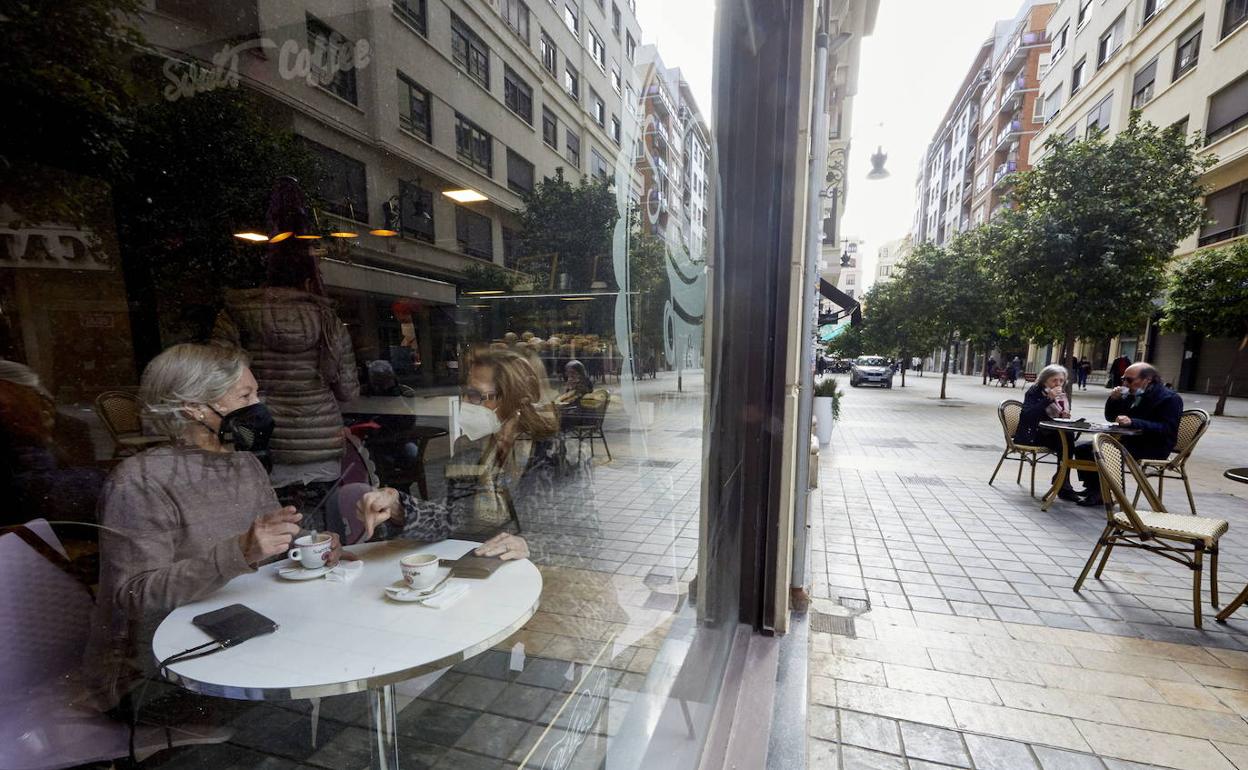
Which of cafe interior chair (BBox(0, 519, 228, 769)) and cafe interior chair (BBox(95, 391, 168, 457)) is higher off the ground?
cafe interior chair (BBox(95, 391, 168, 457))

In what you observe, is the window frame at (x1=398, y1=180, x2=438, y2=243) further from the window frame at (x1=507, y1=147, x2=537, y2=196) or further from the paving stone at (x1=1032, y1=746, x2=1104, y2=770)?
the paving stone at (x1=1032, y1=746, x2=1104, y2=770)

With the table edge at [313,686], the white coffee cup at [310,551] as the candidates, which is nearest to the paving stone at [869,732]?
the table edge at [313,686]

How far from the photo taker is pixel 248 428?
1238 millimetres

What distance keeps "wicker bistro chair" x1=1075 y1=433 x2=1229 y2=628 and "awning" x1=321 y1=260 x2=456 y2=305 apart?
3486mm

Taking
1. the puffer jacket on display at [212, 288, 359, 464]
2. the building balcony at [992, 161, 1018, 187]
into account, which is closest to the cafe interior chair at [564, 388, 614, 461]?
the puffer jacket on display at [212, 288, 359, 464]

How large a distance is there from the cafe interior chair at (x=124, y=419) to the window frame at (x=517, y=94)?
1090 mm

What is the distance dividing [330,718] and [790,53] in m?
2.98

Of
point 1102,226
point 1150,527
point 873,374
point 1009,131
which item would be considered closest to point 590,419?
point 1150,527

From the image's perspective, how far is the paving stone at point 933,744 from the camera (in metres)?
1.69

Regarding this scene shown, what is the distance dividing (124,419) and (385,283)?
0.68 meters

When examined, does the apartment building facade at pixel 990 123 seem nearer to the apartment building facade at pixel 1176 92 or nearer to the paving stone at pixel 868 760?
the apartment building facade at pixel 1176 92

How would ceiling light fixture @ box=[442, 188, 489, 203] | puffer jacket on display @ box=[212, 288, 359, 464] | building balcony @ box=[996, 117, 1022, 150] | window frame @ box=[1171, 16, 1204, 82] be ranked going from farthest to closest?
building balcony @ box=[996, 117, 1022, 150] → window frame @ box=[1171, 16, 1204, 82] → puffer jacket on display @ box=[212, 288, 359, 464] → ceiling light fixture @ box=[442, 188, 489, 203]

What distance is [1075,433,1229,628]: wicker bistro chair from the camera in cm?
249

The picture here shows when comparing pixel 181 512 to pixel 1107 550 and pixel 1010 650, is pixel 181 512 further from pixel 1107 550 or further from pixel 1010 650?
pixel 1107 550
